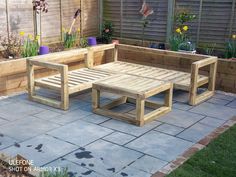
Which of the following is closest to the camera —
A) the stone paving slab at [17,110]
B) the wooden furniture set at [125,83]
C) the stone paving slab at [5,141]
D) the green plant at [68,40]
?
the stone paving slab at [5,141]

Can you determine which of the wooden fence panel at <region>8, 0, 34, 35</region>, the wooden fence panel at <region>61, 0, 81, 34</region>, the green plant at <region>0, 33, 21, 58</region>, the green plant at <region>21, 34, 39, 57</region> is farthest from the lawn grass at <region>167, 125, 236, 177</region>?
the wooden fence panel at <region>61, 0, 81, 34</region>

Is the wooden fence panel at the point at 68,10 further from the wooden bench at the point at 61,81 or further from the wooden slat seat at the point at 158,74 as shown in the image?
the wooden bench at the point at 61,81

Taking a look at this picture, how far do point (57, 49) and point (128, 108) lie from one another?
8.55 feet

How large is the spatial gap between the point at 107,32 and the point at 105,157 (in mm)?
5004

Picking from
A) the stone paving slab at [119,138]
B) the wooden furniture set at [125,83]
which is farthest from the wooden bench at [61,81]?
the stone paving slab at [119,138]

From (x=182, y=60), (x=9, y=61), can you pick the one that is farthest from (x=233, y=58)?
(x=9, y=61)

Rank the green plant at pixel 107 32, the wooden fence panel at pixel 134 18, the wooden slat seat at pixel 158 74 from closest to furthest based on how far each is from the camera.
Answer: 1. the wooden slat seat at pixel 158 74
2. the wooden fence panel at pixel 134 18
3. the green plant at pixel 107 32

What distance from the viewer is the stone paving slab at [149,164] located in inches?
143

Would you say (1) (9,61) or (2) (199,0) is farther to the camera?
(2) (199,0)

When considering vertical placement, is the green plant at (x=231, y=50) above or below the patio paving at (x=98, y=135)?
above

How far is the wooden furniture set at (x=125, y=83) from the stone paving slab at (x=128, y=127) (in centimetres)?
8

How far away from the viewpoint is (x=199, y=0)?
7242 millimetres

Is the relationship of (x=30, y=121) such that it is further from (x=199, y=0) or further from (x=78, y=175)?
(x=199, y=0)

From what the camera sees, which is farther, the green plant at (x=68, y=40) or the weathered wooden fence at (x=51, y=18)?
the green plant at (x=68, y=40)
